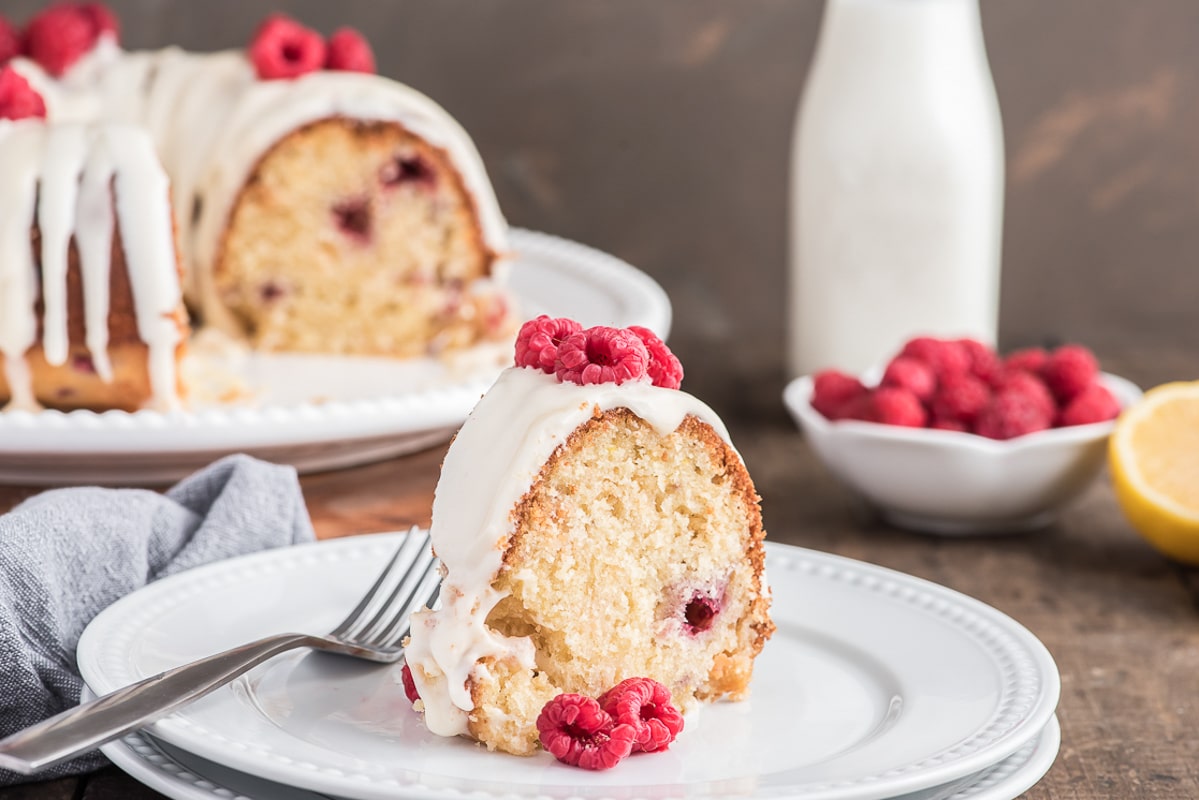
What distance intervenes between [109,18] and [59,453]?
1176 millimetres

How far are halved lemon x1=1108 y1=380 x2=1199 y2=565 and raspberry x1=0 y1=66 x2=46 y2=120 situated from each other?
1627 millimetres

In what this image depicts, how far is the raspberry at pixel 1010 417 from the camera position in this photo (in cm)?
212

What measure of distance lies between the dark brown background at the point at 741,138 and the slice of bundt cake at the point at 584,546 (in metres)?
1.40

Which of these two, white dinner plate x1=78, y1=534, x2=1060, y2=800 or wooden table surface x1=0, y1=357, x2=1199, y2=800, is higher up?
white dinner plate x1=78, y1=534, x2=1060, y2=800

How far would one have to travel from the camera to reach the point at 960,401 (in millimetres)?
2176

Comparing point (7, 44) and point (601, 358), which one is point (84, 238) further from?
point (601, 358)

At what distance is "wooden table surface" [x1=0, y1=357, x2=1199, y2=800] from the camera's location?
142cm

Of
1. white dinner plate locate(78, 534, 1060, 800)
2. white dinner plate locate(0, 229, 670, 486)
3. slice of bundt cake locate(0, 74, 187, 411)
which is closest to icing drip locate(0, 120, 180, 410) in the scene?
slice of bundt cake locate(0, 74, 187, 411)

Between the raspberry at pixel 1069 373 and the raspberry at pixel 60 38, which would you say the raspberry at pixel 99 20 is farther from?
the raspberry at pixel 1069 373

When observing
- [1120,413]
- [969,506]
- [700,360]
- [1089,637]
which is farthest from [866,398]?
[700,360]

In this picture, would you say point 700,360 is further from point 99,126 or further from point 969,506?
point 99,126

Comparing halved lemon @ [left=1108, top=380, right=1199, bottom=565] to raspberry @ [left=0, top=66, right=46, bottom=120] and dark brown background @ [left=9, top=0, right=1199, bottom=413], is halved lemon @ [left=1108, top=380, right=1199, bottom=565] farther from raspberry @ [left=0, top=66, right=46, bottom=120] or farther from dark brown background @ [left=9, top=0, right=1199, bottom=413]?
raspberry @ [left=0, top=66, right=46, bottom=120]

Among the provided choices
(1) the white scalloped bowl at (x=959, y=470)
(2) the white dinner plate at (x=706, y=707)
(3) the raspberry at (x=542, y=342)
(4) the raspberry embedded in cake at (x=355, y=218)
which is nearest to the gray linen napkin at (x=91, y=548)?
→ (2) the white dinner plate at (x=706, y=707)

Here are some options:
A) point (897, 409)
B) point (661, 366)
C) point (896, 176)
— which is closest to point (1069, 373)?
point (897, 409)
